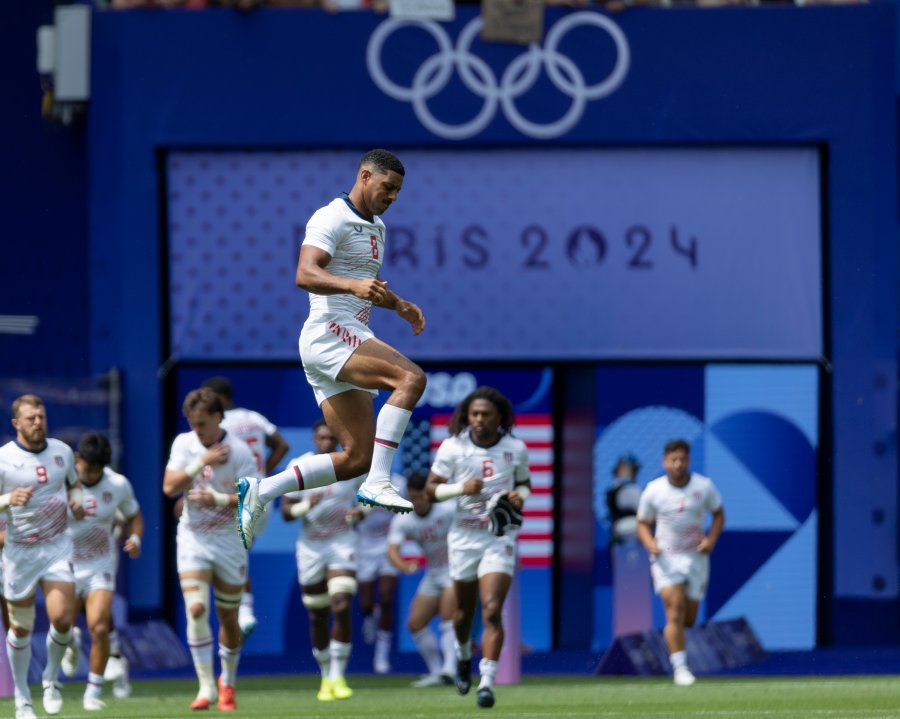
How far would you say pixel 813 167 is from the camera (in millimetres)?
20984

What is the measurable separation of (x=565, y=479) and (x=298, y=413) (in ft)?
9.45

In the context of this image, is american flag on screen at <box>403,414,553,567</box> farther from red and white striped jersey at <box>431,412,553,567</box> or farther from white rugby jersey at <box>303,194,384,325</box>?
white rugby jersey at <box>303,194,384,325</box>

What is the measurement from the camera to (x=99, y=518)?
1516 centimetres

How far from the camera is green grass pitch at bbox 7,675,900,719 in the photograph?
1286 cm

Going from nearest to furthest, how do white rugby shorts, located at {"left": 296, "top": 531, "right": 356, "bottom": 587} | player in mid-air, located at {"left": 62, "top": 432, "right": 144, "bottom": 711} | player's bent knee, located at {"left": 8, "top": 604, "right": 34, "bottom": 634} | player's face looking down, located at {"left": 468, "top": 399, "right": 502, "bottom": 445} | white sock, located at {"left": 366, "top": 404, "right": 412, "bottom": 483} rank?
1. white sock, located at {"left": 366, "top": 404, "right": 412, "bottom": 483}
2. player's bent knee, located at {"left": 8, "top": 604, "right": 34, "bottom": 634}
3. player's face looking down, located at {"left": 468, "top": 399, "right": 502, "bottom": 445}
4. player in mid-air, located at {"left": 62, "top": 432, "right": 144, "bottom": 711}
5. white rugby shorts, located at {"left": 296, "top": 531, "right": 356, "bottom": 587}

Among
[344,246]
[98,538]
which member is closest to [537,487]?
[98,538]

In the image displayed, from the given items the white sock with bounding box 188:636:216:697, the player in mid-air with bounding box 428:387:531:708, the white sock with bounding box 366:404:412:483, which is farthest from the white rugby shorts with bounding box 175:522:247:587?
the white sock with bounding box 366:404:412:483

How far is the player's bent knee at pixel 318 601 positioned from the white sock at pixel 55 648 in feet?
7.83

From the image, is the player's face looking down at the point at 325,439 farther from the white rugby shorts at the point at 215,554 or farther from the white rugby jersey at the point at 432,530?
the white rugby jersey at the point at 432,530

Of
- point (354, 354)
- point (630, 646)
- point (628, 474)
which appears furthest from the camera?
point (628, 474)

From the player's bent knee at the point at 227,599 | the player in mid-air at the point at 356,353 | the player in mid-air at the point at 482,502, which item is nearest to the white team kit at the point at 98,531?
A: the player's bent knee at the point at 227,599

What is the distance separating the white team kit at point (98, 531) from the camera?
15031mm

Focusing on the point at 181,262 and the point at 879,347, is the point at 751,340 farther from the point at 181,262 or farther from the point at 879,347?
the point at 181,262

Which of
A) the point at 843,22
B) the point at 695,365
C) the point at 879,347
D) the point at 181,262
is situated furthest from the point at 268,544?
the point at 843,22
